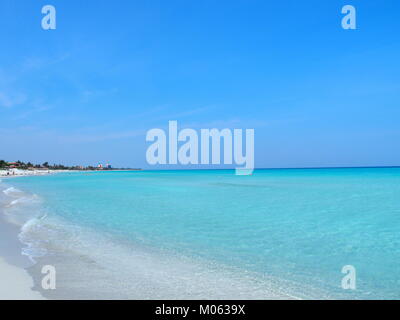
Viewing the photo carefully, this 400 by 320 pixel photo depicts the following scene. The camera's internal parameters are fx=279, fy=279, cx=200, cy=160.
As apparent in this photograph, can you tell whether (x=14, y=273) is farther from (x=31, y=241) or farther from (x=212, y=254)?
(x=212, y=254)

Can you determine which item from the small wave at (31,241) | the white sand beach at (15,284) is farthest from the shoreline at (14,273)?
the small wave at (31,241)

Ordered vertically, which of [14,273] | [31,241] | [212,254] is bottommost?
[212,254]

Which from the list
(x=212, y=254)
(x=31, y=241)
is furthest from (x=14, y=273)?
(x=212, y=254)

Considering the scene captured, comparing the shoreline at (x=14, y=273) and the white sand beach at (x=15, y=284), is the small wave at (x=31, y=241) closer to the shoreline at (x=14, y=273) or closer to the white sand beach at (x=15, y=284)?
the shoreline at (x=14, y=273)

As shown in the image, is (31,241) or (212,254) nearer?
(212,254)

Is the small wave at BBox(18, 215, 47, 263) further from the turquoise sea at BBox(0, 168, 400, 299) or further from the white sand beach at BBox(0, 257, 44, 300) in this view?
the white sand beach at BBox(0, 257, 44, 300)

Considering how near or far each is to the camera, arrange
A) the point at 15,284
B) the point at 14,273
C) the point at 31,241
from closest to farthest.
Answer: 1. the point at 15,284
2. the point at 14,273
3. the point at 31,241

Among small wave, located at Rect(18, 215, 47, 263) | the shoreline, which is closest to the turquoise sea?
small wave, located at Rect(18, 215, 47, 263)

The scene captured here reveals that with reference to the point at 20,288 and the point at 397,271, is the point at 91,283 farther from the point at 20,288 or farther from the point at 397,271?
the point at 397,271

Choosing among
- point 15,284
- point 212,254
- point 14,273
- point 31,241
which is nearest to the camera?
point 15,284

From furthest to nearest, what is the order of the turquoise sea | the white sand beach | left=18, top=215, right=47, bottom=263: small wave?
left=18, top=215, right=47, bottom=263: small wave, the turquoise sea, the white sand beach

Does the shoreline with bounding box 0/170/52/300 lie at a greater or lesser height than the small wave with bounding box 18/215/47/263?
greater
